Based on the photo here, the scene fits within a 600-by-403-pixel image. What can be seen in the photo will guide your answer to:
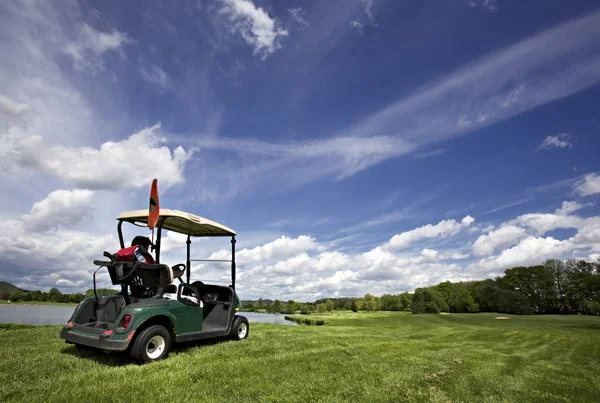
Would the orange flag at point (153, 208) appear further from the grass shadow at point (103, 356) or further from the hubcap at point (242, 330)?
the hubcap at point (242, 330)

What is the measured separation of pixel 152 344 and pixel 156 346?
0.31 ft

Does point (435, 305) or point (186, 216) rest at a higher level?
point (186, 216)

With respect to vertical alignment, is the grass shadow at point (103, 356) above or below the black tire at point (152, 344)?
below

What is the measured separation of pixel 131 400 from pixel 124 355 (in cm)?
264

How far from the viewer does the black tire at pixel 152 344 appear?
18.7ft

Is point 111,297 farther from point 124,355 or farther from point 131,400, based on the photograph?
point 131,400

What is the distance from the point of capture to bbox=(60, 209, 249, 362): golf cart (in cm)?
575

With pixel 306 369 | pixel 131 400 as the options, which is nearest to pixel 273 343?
pixel 306 369

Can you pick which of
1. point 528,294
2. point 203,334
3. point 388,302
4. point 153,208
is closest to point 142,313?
point 203,334

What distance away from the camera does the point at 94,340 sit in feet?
19.1

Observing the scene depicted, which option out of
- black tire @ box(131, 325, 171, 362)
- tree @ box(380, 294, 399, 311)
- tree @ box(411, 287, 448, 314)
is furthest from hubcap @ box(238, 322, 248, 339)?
tree @ box(380, 294, 399, 311)

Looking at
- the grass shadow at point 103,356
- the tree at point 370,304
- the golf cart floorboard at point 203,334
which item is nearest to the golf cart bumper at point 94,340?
the grass shadow at point 103,356

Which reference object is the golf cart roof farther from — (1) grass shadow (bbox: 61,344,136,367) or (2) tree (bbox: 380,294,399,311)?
(2) tree (bbox: 380,294,399,311)

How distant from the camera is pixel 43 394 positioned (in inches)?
161
